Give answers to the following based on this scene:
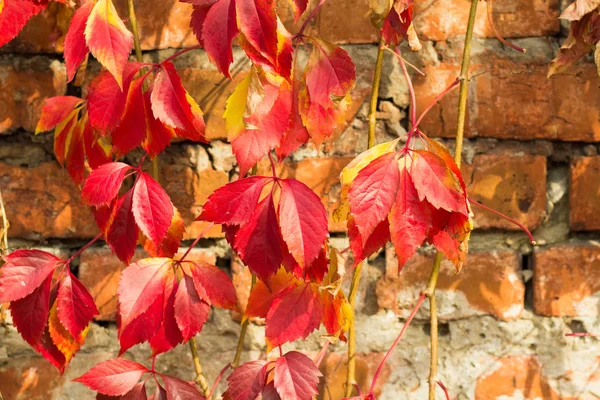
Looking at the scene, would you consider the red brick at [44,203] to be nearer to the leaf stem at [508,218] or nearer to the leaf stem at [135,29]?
the leaf stem at [135,29]

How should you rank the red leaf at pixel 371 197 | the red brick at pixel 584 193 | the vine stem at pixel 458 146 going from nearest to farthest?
the red leaf at pixel 371 197
the vine stem at pixel 458 146
the red brick at pixel 584 193

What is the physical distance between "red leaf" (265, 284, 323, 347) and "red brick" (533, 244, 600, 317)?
0.41 metres

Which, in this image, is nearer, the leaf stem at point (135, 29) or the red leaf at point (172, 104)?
the red leaf at point (172, 104)

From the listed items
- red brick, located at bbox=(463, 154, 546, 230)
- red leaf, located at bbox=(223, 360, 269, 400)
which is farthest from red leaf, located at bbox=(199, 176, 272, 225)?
red brick, located at bbox=(463, 154, 546, 230)

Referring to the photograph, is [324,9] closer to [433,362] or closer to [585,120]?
[585,120]

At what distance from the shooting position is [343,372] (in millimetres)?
1189

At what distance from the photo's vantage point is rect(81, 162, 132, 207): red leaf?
94cm

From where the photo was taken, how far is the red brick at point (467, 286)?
117 centimetres

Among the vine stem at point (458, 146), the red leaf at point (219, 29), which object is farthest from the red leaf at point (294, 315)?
the red leaf at point (219, 29)

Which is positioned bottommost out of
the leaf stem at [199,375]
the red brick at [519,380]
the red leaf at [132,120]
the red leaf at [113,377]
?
the red brick at [519,380]

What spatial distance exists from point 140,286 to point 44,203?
327mm

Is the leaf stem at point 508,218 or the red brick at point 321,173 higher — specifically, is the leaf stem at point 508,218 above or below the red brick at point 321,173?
below

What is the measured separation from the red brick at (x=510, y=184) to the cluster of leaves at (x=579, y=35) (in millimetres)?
152

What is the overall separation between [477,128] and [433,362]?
37cm
